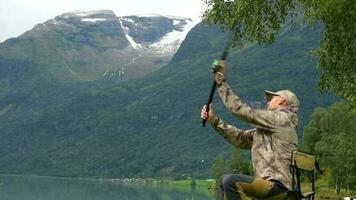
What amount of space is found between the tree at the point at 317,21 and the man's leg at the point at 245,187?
31.9 feet

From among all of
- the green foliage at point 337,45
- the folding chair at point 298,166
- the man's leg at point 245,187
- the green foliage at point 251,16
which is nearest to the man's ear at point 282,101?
the folding chair at point 298,166

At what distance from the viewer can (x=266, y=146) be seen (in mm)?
8336

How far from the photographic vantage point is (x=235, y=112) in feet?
27.1

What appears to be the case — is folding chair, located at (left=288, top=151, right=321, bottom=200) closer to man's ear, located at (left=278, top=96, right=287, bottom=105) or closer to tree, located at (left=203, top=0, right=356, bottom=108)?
man's ear, located at (left=278, top=96, right=287, bottom=105)

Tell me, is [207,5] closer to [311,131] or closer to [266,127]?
[266,127]

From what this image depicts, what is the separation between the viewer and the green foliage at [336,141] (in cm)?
8688

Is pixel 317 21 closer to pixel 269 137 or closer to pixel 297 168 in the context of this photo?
pixel 269 137

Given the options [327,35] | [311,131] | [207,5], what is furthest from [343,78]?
[311,131]

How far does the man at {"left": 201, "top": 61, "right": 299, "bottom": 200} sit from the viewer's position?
26.3 ft

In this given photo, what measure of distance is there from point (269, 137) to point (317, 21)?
11018 mm

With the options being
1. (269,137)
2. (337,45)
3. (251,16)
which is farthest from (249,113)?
(337,45)

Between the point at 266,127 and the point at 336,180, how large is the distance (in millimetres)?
84849

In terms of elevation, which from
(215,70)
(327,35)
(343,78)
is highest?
(215,70)

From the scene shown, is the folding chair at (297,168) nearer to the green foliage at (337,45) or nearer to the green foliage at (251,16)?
the green foliage at (337,45)
